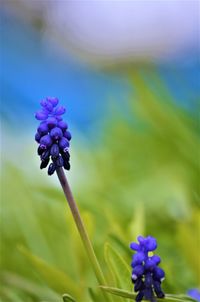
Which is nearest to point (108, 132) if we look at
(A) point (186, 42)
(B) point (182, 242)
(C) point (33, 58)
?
(B) point (182, 242)

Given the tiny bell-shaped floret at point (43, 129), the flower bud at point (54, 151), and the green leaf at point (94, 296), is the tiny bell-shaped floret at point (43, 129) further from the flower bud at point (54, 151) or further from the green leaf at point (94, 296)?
the green leaf at point (94, 296)

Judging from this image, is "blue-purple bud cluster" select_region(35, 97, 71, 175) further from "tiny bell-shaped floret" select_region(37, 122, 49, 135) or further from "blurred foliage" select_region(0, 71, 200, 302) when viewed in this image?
"blurred foliage" select_region(0, 71, 200, 302)

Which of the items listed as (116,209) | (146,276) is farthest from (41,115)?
(116,209)

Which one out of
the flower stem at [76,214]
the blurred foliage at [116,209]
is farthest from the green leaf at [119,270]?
the flower stem at [76,214]

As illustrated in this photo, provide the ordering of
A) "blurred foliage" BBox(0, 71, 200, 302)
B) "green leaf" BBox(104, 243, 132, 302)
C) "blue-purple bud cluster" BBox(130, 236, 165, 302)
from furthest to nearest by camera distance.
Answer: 1. "blurred foliage" BBox(0, 71, 200, 302)
2. "green leaf" BBox(104, 243, 132, 302)
3. "blue-purple bud cluster" BBox(130, 236, 165, 302)

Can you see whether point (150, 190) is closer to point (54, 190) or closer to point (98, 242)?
point (54, 190)

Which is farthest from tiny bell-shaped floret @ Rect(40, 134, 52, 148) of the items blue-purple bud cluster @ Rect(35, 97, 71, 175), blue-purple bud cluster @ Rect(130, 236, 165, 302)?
blue-purple bud cluster @ Rect(130, 236, 165, 302)
